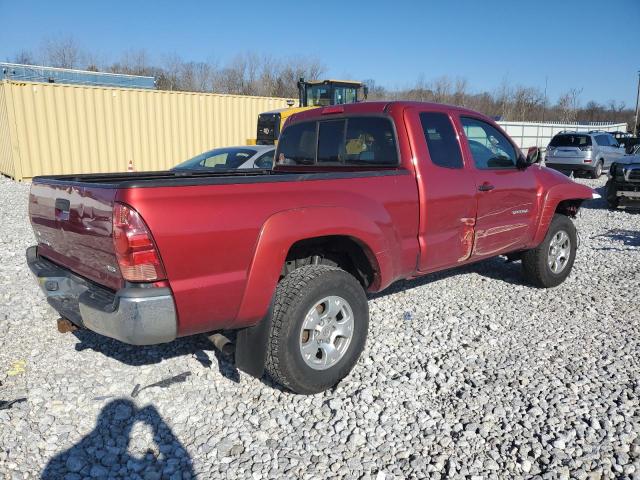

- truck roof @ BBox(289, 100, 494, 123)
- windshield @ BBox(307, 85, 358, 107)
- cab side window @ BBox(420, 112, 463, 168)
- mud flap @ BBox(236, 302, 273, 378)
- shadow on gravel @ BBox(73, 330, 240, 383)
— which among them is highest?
windshield @ BBox(307, 85, 358, 107)

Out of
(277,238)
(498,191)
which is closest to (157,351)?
(277,238)

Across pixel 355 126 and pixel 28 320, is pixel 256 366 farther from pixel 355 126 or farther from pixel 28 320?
pixel 28 320

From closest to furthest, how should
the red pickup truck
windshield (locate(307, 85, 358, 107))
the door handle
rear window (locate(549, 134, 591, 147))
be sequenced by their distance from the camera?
1. the red pickup truck
2. the door handle
3. windshield (locate(307, 85, 358, 107))
4. rear window (locate(549, 134, 591, 147))

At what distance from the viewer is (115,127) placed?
16422 mm

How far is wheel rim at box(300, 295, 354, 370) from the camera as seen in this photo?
10.5 feet

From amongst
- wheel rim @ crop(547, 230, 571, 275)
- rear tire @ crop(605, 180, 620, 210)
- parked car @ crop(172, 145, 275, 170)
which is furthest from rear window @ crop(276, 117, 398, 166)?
rear tire @ crop(605, 180, 620, 210)

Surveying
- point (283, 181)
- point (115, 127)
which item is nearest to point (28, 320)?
point (283, 181)

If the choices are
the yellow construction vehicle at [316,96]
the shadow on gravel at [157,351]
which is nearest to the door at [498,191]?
the shadow on gravel at [157,351]

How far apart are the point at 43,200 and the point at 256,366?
178 cm

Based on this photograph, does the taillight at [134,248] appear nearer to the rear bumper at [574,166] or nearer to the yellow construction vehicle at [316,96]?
the yellow construction vehicle at [316,96]

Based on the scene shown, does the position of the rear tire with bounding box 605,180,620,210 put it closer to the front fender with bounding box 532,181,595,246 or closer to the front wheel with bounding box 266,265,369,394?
the front fender with bounding box 532,181,595,246

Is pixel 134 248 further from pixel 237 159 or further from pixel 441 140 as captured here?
pixel 237 159

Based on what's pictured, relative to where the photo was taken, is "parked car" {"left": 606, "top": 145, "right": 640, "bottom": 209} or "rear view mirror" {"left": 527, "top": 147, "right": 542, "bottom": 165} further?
"parked car" {"left": 606, "top": 145, "right": 640, "bottom": 209}

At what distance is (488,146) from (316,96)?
13067 millimetres
